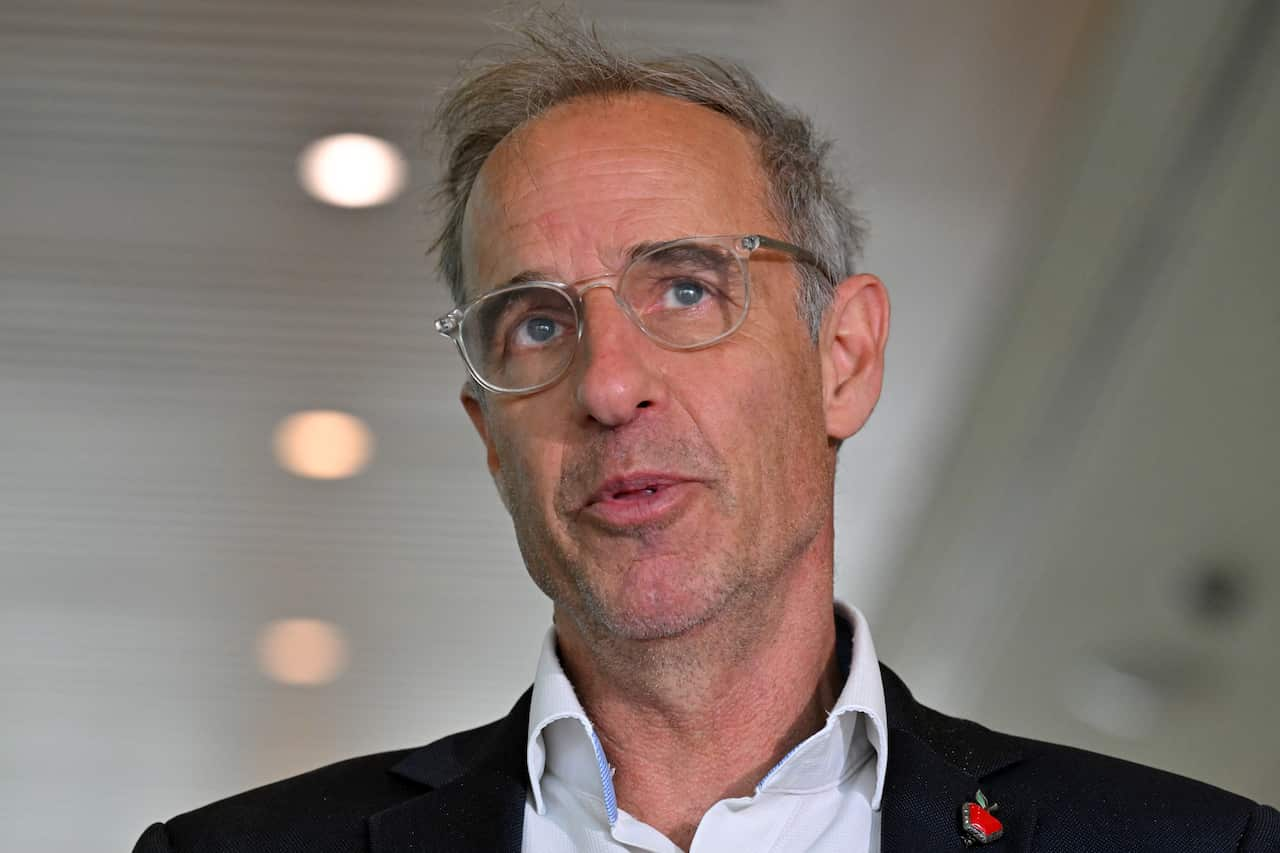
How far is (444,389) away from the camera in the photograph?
481 cm

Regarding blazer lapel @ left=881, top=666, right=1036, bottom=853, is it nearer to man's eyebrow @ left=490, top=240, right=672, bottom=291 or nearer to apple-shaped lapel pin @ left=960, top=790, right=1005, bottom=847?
apple-shaped lapel pin @ left=960, top=790, right=1005, bottom=847

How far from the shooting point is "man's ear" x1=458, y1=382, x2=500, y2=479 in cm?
223

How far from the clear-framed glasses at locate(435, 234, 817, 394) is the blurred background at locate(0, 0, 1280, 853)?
5.26 feet

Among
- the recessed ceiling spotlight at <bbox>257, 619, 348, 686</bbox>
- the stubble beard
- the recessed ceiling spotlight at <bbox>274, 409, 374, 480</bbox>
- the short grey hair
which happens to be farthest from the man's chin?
the recessed ceiling spotlight at <bbox>257, 619, 348, 686</bbox>

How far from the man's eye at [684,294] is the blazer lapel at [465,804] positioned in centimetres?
60

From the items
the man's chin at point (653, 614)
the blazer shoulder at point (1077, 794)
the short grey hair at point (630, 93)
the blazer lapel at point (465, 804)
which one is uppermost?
the short grey hair at point (630, 93)

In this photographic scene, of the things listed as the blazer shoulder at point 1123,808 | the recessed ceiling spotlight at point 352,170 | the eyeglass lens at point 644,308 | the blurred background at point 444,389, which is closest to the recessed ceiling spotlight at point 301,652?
the blurred background at point 444,389

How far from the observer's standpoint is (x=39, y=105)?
3916 millimetres

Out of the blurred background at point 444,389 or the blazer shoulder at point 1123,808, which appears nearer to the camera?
the blazer shoulder at point 1123,808

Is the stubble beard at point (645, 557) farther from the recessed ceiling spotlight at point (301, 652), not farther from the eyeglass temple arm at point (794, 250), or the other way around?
the recessed ceiling spotlight at point (301, 652)

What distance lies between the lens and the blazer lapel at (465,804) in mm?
1961

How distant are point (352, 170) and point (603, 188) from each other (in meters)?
2.16

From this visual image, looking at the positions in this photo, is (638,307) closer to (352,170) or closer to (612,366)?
(612,366)

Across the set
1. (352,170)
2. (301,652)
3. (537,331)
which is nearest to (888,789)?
(537,331)
